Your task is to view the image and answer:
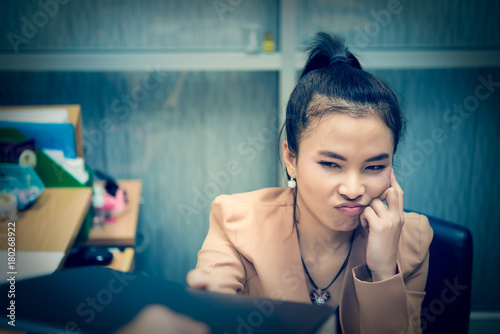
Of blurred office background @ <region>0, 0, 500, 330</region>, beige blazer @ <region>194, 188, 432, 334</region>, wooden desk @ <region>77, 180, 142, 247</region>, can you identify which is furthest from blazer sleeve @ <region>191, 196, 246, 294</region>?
blurred office background @ <region>0, 0, 500, 330</region>

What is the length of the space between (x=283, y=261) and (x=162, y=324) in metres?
0.60

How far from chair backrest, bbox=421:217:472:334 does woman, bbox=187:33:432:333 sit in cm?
3

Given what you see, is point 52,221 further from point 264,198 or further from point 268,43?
point 268,43

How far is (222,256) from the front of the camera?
95cm

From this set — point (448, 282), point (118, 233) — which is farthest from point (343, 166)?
point (118, 233)

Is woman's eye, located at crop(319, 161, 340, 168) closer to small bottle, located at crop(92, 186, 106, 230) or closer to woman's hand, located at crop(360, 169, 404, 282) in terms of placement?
woman's hand, located at crop(360, 169, 404, 282)

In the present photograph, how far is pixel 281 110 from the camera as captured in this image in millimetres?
1741

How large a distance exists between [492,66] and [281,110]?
906mm

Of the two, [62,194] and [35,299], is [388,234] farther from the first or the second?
[62,194]

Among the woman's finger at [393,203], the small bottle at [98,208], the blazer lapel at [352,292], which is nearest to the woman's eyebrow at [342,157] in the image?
the woman's finger at [393,203]

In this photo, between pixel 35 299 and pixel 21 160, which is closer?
pixel 35 299

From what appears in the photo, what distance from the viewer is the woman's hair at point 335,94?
0.88 m

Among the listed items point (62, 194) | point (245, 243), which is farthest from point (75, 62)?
point (245, 243)

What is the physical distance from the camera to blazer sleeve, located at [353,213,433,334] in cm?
86
